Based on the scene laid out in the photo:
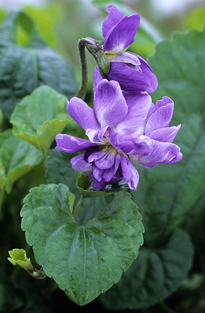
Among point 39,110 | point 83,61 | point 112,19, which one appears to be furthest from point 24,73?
point 112,19

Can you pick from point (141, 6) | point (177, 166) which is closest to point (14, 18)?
point (177, 166)

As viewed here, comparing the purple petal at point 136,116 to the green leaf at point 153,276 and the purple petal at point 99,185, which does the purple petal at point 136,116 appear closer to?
the purple petal at point 99,185

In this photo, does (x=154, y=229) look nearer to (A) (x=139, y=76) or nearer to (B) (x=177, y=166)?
(B) (x=177, y=166)

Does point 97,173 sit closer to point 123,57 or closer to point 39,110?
point 123,57

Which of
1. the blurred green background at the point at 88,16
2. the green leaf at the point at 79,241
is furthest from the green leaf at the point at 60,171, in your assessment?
the blurred green background at the point at 88,16

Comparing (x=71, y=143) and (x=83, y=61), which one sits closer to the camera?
(x=71, y=143)

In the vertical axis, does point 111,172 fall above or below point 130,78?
below
